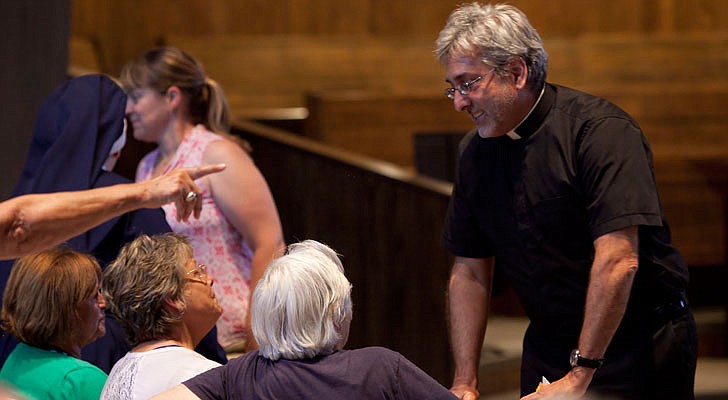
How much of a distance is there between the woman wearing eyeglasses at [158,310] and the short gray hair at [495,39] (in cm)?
78

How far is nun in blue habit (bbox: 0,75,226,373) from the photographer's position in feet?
9.27

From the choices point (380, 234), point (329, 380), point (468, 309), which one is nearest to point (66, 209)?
point (329, 380)

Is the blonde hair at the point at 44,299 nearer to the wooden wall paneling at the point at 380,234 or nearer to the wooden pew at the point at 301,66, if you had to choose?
the wooden wall paneling at the point at 380,234

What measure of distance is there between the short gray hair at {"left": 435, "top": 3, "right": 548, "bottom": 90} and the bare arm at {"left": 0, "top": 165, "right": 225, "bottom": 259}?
0.78 m

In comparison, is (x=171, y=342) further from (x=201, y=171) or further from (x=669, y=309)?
(x=669, y=309)

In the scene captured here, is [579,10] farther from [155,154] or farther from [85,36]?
[155,154]

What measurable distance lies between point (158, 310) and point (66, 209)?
34 centimetres

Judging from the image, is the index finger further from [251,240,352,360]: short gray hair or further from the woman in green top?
[251,240,352,360]: short gray hair

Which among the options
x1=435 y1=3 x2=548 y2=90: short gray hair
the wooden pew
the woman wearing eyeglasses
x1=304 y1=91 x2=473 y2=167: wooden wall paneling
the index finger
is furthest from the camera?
the wooden pew

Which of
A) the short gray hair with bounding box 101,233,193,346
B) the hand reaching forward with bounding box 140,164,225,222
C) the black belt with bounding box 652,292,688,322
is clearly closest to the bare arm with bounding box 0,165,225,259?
the hand reaching forward with bounding box 140,164,225,222

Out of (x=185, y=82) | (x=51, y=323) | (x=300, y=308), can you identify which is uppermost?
(x=185, y=82)

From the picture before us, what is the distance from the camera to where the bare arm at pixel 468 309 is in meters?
2.59

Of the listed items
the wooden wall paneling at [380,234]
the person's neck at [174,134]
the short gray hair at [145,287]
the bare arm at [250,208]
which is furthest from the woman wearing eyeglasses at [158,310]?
the wooden wall paneling at [380,234]

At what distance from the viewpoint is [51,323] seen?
2516 millimetres
